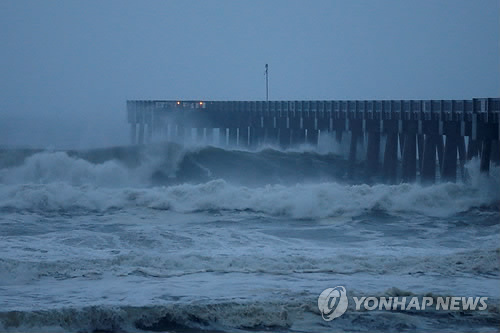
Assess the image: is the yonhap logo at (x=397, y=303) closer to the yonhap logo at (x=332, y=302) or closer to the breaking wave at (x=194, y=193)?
the yonhap logo at (x=332, y=302)

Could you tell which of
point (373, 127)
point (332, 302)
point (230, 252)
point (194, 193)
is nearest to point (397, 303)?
point (332, 302)

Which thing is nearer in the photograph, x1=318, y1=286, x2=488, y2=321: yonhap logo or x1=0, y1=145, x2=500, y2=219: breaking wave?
x1=318, y1=286, x2=488, y2=321: yonhap logo

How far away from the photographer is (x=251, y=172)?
32.7 metres

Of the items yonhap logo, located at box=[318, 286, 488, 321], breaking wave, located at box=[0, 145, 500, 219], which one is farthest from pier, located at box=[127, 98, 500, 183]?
yonhap logo, located at box=[318, 286, 488, 321]

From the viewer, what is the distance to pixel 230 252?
14516mm

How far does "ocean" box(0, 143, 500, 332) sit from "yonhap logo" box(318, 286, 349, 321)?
0.10 m

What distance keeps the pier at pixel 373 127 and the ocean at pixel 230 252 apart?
4.48ft

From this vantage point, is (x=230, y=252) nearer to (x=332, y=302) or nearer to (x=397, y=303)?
(x=332, y=302)

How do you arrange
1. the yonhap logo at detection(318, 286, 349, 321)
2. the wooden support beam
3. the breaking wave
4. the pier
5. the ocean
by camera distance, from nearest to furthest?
the ocean
the yonhap logo at detection(318, 286, 349, 321)
the breaking wave
the pier
the wooden support beam

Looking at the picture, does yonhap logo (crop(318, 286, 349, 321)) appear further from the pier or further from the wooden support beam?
the wooden support beam

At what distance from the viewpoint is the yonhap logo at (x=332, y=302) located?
10.3 metres

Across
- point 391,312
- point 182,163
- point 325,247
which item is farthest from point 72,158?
point 391,312

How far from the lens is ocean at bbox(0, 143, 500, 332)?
10109mm

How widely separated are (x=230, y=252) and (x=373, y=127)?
735 inches
